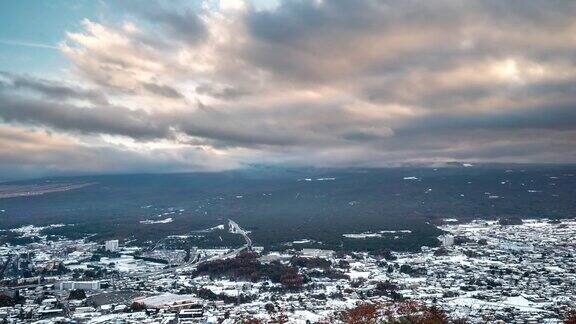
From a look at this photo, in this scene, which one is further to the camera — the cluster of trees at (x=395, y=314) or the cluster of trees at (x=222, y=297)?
the cluster of trees at (x=222, y=297)

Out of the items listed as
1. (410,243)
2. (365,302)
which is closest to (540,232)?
(410,243)

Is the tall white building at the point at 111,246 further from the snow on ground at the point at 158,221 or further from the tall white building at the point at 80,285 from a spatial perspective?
the snow on ground at the point at 158,221

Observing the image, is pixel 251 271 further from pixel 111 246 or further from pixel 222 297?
pixel 111 246

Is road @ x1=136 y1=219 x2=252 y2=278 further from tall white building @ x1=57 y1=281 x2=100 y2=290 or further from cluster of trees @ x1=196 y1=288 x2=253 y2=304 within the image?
cluster of trees @ x1=196 y1=288 x2=253 y2=304

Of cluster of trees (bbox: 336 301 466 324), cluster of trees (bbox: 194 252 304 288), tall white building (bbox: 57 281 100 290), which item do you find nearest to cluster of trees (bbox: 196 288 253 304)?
cluster of trees (bbox: 194 252 304 288)

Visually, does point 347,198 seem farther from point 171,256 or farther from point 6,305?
point 6,305

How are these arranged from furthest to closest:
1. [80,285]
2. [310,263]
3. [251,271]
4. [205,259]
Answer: [205,259] < [310,263] < [251,271] < [80,285]

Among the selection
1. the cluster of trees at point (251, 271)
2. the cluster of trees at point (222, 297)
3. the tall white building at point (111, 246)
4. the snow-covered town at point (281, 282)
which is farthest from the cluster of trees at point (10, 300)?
the tall white building at point (111, 246)

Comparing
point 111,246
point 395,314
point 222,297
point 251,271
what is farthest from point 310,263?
point 111,246
